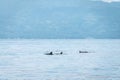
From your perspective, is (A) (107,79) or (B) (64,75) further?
(B) (64,75)

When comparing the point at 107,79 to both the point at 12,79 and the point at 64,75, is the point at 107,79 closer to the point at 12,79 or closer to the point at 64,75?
the point at 64,75

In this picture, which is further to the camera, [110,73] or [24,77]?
[110,73]

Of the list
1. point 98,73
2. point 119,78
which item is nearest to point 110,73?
point 98,73

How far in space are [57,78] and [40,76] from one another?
3.55 metres

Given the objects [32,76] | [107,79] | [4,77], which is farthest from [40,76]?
[107,79]

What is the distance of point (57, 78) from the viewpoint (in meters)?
64.6

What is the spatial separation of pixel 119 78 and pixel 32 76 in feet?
42.1

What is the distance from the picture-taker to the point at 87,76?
67.3 meters

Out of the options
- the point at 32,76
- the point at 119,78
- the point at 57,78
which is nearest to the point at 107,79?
the point at 119,78

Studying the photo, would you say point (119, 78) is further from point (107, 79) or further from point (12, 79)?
point (12, 79)

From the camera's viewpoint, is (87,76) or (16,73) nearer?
(87,76)

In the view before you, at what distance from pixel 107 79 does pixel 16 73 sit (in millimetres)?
15678

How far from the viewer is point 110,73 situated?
72.1 metres

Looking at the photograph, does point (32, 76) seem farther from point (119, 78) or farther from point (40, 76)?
point (119, 78)
